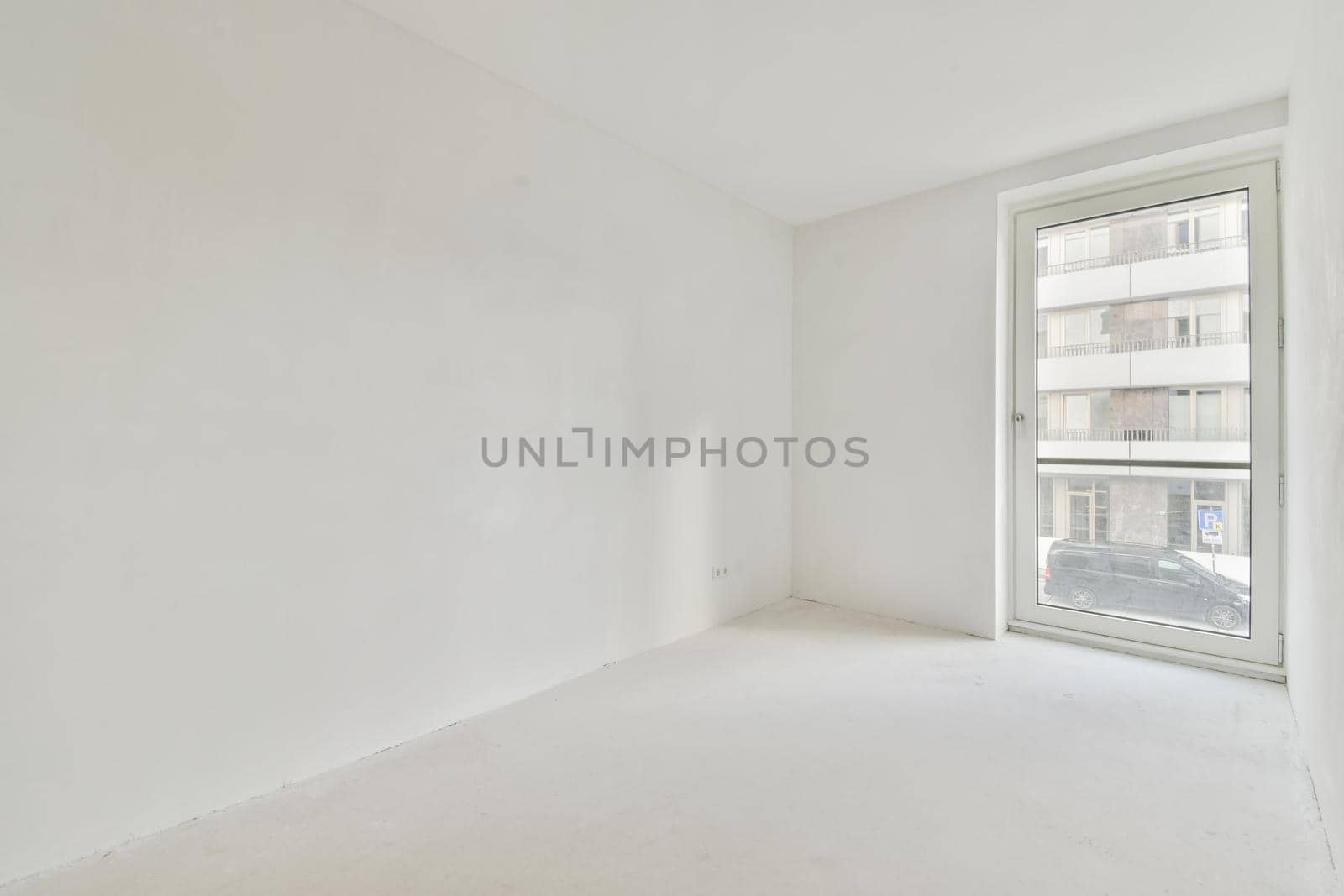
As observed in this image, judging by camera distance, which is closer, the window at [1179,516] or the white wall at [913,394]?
the window at [1179,516]

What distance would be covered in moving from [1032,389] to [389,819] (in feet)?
12.2

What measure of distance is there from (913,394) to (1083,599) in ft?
4.85

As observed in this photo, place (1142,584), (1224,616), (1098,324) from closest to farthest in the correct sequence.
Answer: (1224,616), (1142,584), (1098,324)

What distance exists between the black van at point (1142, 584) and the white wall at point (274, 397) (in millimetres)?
2541

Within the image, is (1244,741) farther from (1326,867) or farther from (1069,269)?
(1069,269)

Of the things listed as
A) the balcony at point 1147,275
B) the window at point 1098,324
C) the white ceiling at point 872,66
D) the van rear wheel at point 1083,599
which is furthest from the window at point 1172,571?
Result: the white ceiling at point 872,66

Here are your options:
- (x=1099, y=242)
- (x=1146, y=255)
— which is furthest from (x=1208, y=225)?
(x=1099, y=242)

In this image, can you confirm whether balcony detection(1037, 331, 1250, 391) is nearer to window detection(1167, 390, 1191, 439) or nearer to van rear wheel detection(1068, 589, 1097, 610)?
window detection(1167, 390, 1191, 439)

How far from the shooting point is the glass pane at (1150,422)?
10.1ft

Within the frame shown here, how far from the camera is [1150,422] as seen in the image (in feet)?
10.8

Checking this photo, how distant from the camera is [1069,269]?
139 inches

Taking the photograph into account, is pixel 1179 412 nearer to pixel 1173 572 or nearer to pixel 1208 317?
pixel 1208 317

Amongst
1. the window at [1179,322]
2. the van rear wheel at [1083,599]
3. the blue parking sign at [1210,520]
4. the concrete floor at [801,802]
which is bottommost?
the concrete floor at [801,802]

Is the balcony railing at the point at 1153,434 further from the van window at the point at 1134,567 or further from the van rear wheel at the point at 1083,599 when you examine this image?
the van rear wheel at the point at 1083,599
